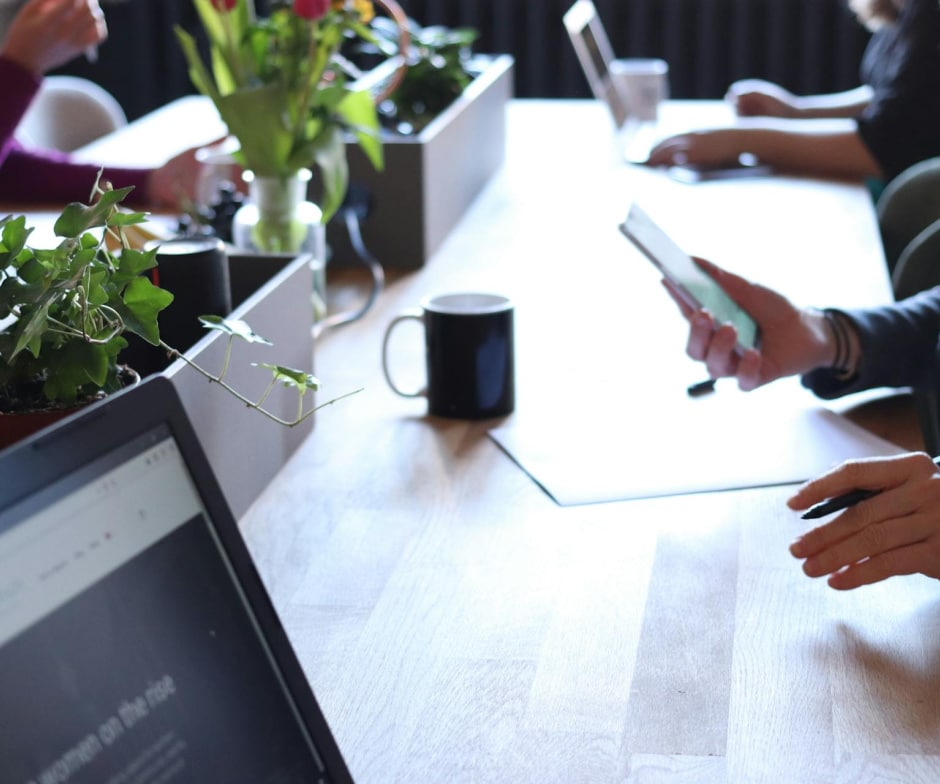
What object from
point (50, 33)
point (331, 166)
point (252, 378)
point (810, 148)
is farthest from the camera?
point (810, 148)

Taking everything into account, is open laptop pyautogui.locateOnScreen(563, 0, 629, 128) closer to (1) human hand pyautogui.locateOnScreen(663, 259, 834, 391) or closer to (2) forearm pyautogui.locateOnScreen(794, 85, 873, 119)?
(2) forearm pyautogui.locateOnScreen(794, 85, 873, 119)

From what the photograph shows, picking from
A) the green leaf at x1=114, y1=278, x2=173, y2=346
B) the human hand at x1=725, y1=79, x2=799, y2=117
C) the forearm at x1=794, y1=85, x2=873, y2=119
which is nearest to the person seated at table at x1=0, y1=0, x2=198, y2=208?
the green leaf at x1=114, y1=278, x2=173, y2=346

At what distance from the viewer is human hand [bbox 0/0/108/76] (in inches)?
70.0

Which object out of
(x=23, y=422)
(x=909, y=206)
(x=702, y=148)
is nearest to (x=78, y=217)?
(x=23, y=422)

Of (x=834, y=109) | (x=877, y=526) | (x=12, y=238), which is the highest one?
(x=12, y=238)

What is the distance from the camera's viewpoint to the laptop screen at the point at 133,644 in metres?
0.50

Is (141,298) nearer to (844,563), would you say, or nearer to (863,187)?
(844,563)

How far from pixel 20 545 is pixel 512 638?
15.5 inches

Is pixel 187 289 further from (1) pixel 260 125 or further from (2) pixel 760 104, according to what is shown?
(2) pixel 760 104

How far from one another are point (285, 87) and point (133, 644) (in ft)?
3.11

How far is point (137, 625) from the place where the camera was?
544 millimetres

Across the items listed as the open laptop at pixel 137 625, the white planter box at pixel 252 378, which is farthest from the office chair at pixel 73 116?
the open laptop at pixel 137 625

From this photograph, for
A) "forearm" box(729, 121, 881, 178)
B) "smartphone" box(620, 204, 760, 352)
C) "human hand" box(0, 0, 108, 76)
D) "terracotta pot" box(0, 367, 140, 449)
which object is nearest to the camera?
"terracotta pot" box(0, 367, 140, 449)

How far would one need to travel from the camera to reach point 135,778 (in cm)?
53
